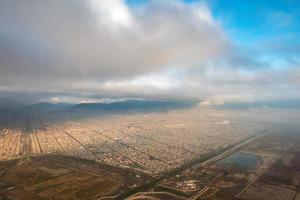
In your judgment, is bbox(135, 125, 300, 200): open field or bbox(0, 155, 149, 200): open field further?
bbox(135, 125, 300, 200): open field

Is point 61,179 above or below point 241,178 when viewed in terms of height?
above

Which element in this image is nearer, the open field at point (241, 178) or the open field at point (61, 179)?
the open field at point (61, 179)

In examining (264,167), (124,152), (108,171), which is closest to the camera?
(108,171)

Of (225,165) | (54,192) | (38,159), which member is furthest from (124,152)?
(54,192)

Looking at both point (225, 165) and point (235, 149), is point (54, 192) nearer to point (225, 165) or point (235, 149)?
point (225, 165)

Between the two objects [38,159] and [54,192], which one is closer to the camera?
[54,192]

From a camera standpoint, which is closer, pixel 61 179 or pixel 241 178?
pixel 61 179

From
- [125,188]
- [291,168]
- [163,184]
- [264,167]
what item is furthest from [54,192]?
[291,168]

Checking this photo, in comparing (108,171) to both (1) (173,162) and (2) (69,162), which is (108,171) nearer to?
(2) (69,162)

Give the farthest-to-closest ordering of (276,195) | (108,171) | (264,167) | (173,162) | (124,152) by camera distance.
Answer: (124,152) < (173,162) < (264,167) < (108,171) < (276,195)
